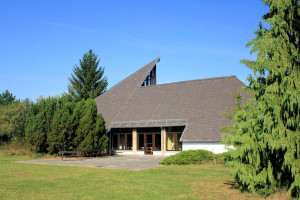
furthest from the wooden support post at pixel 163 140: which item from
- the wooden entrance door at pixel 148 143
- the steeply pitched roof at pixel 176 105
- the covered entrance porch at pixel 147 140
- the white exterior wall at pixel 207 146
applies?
the white exterior wall at pixel 207 146

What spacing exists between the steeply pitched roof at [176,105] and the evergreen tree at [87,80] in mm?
16956

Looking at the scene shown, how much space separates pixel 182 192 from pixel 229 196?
5.41 feet

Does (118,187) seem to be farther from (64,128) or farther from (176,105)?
(176,105)

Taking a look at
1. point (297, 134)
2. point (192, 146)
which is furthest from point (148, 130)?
point (297, 134)

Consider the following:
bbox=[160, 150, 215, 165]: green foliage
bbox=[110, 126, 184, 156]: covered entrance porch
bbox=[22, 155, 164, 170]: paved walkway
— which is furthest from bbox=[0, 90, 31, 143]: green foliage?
bbox=[160, 150, 215, 165]: green foliage

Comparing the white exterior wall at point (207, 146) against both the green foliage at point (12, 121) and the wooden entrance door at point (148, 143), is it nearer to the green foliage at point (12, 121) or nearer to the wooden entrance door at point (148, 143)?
the wooden entrance door at point (148, 143)

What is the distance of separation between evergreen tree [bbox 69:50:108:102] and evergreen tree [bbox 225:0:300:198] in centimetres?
4712

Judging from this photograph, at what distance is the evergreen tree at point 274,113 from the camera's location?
8.84 metres

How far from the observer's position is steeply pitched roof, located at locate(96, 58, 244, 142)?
89.7 feet

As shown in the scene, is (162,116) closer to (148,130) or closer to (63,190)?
(148,130)

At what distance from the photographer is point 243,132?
1027cm

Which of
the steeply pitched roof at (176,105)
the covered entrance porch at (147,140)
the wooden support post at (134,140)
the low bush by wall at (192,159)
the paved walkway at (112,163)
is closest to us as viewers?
the paved walkway at (112,163)

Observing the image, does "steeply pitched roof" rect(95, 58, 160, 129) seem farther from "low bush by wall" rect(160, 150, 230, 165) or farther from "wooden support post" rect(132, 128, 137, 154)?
"low bush by wall" rect(160, 150, 230, 165)

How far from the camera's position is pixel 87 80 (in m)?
55.5
